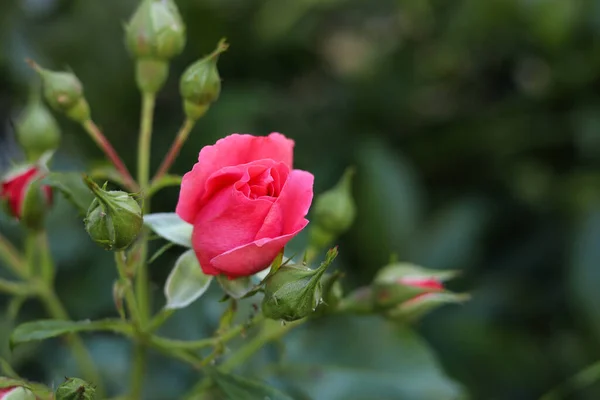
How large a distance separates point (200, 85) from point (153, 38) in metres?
0.09

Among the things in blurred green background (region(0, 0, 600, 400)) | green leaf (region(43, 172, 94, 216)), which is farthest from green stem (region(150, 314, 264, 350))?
blurred green background (region(0, 0, 600, 400))

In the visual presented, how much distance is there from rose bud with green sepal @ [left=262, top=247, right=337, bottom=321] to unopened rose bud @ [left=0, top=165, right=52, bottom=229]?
0.92 ft

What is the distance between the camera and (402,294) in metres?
0.85

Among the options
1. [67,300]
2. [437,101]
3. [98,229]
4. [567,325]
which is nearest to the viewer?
[98,229]

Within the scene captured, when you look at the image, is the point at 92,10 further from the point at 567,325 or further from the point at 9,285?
the point at 567,325

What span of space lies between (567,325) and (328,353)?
55 cm

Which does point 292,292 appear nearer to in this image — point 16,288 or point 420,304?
point 420,304

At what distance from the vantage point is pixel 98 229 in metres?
0.61

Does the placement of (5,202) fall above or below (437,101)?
above

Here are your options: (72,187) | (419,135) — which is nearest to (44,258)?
(72,187)

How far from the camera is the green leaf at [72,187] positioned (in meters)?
0.73

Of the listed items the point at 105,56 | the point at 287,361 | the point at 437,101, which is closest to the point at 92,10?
the point at 105,56

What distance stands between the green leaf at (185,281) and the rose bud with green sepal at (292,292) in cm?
8

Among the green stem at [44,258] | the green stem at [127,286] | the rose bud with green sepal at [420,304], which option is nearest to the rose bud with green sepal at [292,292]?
the green stem at [127,286]
